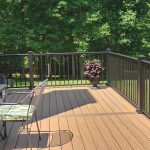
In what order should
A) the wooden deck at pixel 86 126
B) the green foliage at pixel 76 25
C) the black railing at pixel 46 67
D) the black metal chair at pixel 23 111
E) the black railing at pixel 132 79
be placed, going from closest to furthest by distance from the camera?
the black metal chair at pixel 23 111
the wooden deck at pixel 86 126
the black railing at pixel 132 79
the black railing at pixel 46 67
the green foliage at pixel 76 25

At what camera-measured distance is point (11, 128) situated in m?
6.10

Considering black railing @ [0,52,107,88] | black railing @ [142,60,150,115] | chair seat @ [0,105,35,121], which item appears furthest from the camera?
black railing @ [0,52,107,88]

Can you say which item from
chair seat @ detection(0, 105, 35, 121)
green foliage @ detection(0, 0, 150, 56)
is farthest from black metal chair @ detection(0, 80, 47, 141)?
green foliage @ detection(0, 0, 150, 56)

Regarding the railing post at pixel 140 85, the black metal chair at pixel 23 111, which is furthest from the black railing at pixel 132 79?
the black metal chair at pixel 23 111

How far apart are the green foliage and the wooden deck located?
23.1ft

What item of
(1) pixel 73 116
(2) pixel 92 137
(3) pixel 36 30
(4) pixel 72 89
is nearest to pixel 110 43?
(3) pixel 36 30

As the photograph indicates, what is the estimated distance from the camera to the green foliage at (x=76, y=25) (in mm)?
15430

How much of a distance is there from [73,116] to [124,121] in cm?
99

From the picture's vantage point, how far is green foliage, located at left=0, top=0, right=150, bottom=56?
15.4 metres

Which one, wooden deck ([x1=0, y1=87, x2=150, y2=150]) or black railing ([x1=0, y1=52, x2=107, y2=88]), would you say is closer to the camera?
wooden deck ([x1=0, y1=87, x2=150, y2=150])

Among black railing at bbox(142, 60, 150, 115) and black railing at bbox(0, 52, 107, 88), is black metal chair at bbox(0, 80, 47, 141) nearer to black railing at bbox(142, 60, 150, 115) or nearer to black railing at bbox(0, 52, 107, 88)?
black railing at bbox(142, 60, 150, 115)

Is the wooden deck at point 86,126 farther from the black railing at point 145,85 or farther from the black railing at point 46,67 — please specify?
the black railing at point 46,67

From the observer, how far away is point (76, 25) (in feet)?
51.5

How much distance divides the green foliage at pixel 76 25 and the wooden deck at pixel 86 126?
7.03m
